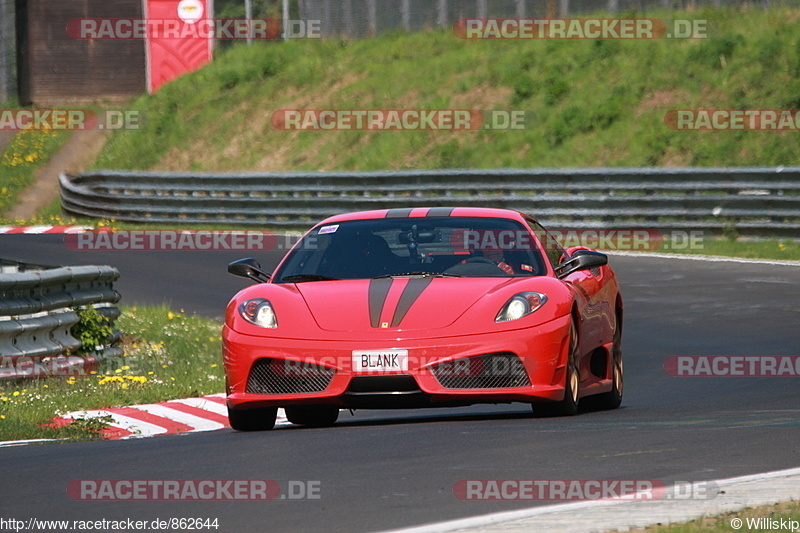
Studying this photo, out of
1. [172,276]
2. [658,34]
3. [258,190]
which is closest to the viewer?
[172,276]

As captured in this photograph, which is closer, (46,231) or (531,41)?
(46,231)

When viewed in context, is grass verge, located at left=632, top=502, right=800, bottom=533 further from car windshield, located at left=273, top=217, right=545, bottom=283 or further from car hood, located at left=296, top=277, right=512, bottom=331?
car windshield, located at left=273, top=217, right=545, bottom=283

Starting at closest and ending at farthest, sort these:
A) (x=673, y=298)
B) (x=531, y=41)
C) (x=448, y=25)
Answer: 1. (x=673, y=298)
2. (x=531, y=41)
3. (x=448, y=25)

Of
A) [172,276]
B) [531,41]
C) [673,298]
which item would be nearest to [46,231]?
[172,276]

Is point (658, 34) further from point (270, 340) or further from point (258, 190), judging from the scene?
point (270, 340)

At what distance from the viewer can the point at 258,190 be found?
26812 mm

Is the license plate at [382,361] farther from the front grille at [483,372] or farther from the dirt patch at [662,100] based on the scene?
the dirt patch at [662,100]

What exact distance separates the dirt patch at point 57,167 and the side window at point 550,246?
26646 mm

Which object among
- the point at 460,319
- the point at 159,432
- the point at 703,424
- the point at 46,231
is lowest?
the point at 46,231

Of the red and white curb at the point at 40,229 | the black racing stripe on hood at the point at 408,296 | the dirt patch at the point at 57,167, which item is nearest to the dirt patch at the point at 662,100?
the red and white curb at the point at 40,229

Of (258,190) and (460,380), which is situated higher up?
(460,380)

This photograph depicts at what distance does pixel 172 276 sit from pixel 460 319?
39.2 feet

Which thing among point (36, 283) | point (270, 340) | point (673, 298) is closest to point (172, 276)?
point (673, 298)

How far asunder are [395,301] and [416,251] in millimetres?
916
